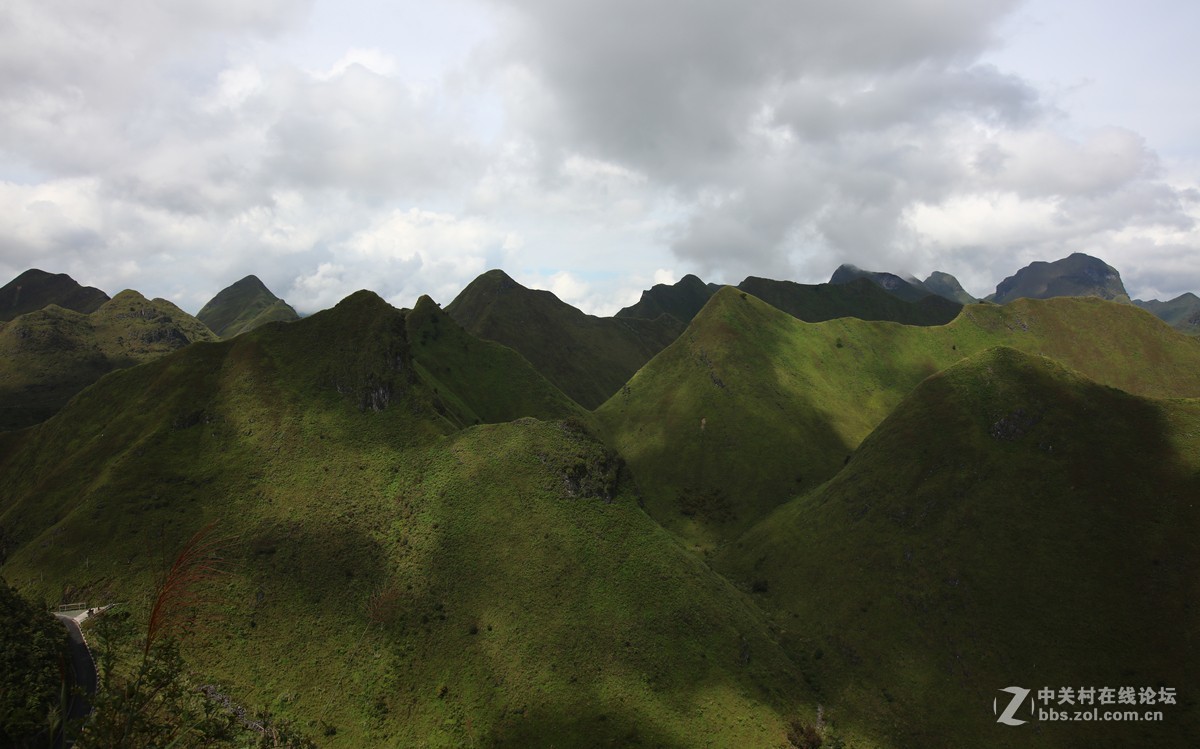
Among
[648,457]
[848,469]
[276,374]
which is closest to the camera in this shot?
[276,374]

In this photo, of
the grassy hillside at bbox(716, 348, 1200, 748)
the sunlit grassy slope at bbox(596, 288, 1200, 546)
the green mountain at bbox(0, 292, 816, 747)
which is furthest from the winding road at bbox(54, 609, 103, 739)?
the sunlit grassy slope at bbox(596, 288, 1200, 546)

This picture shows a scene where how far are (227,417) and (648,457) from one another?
114m

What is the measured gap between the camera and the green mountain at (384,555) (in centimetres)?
7369

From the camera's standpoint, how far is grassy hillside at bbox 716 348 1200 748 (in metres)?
76.8

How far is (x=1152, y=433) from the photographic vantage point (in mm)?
95250

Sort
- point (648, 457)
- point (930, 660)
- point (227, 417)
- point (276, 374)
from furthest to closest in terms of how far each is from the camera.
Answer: point (648, 457), point (276, 374), point (227, 417), point (930, 660)

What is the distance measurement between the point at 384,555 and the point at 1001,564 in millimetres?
102171

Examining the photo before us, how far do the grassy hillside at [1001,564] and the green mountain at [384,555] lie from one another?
1649 centimetres

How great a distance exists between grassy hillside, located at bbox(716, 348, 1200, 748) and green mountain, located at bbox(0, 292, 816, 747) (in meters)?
16.5

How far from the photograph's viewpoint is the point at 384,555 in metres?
91.5

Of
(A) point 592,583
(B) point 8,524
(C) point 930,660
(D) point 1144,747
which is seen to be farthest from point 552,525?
(B) point 8,524

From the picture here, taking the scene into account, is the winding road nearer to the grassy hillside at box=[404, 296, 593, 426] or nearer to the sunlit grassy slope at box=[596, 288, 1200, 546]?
the grassy hillside at box=[404, 296, 593, 426]

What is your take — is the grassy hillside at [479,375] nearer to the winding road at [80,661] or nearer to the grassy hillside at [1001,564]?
the grassy hillside at [1001,564]

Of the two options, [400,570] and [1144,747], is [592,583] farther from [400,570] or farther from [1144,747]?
[1144,747]
